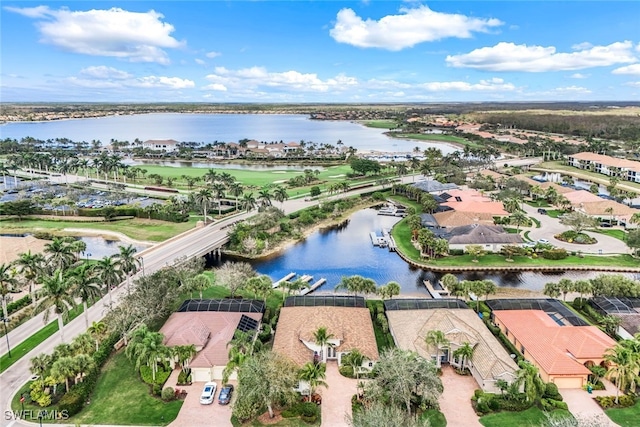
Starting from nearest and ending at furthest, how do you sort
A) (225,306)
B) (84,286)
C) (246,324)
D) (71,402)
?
(71,402)
(84,286)
(246,324)
(225,306)

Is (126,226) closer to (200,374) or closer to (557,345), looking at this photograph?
(200,374)

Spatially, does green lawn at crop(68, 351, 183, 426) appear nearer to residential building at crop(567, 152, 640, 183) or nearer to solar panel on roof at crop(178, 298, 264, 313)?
solar panel on roof at crop(178, 298, 264, 313)

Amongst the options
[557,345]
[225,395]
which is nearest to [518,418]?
[557,345]

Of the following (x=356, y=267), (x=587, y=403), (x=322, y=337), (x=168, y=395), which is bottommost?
(x=356, y=267)

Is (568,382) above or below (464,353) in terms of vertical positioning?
→ below

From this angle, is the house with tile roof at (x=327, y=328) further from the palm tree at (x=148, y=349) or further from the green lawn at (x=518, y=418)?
the green lawn at (x=518, y=418)

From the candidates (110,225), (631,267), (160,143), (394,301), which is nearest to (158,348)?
(394,301)
